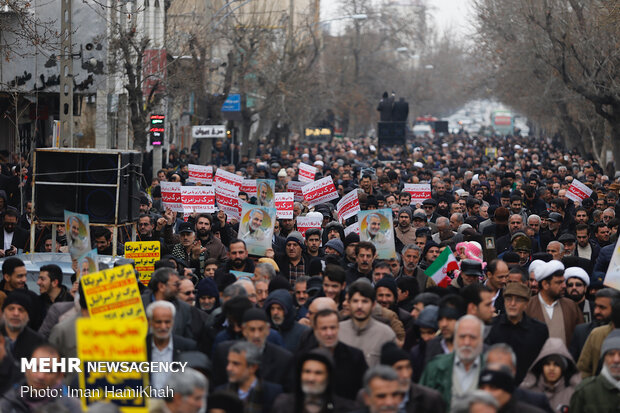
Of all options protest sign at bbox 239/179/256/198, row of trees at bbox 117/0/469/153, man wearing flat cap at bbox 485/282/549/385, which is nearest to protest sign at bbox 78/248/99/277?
man wearing flat cap at bbox 485/282/549/385

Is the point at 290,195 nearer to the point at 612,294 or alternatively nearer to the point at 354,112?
the point at 612,294

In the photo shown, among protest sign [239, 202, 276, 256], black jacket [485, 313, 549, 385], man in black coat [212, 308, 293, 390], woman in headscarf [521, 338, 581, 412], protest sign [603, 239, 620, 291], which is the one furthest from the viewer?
protest sign [239, 202, 276, 256]

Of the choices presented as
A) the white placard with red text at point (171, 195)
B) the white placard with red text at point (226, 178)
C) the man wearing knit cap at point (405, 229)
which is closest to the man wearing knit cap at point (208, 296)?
the man wearing knit cap at point (405, 229)

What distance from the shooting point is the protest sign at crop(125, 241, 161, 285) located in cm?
1267

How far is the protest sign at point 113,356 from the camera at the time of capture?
698 cm

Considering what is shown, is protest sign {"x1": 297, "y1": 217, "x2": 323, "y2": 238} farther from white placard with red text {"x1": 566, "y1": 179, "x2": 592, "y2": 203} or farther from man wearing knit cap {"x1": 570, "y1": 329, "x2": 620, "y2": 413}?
man wearing knit cap {"x1": 570, "y1": 329, "x2": 620, "y2": 413}

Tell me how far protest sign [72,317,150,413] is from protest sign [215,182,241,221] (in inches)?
397

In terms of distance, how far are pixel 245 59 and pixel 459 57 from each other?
390 feet

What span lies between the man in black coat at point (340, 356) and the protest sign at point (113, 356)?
3.87 feet

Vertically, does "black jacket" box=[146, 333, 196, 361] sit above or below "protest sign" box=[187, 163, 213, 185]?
below

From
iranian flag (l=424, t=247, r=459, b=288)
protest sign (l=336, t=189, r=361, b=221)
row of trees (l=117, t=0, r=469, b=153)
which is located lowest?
iranian flag (l=424, t=247, r=459, b=288)

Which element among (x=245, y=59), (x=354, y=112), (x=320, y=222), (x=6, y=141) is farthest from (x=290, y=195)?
(x=354, y=112)

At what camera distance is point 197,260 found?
1358 centimetres

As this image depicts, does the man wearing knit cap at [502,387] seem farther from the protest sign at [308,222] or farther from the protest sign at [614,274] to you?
the protest sign at [308,222]
